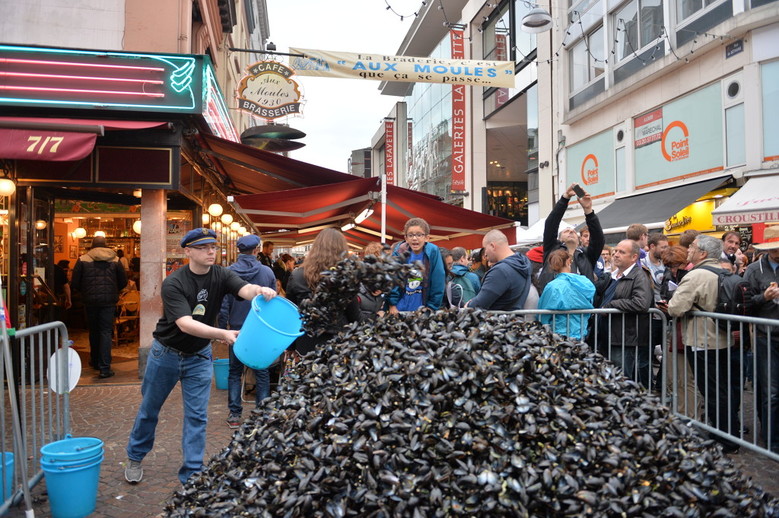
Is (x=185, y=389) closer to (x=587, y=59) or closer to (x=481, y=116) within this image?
(x=587, y=59)

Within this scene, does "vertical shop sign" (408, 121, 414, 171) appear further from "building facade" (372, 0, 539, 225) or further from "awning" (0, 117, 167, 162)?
"awning" (0, 117, 167, 162)

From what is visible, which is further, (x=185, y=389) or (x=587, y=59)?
(x=587, y=59)

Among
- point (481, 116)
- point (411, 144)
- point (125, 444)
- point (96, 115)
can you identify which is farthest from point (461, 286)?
point (411, 144)

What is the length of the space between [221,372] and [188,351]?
123 inches

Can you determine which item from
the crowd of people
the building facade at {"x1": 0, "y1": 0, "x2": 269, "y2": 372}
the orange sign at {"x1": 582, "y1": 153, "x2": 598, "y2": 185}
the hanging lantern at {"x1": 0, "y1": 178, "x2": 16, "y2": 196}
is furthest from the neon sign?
the orange sign at {"x1": 582, "y1": 153, "x2": 598, "y2": 185}

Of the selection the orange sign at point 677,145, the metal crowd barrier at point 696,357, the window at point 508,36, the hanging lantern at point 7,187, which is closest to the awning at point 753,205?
the orange sign at point 677,145

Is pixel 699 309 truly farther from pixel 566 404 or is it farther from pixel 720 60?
pixel 720 60

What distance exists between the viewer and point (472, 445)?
1867 millimetres

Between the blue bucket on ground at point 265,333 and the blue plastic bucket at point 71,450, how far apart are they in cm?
125

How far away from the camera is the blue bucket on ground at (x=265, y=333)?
11.0 ft

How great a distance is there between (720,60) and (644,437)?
42.2 feet

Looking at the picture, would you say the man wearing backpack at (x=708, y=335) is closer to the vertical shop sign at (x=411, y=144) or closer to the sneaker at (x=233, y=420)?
the sneaker at (x=233, y=420)

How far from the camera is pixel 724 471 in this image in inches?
80.7

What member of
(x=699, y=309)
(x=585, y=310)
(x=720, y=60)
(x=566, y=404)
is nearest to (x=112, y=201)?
(x=585, y=310)
